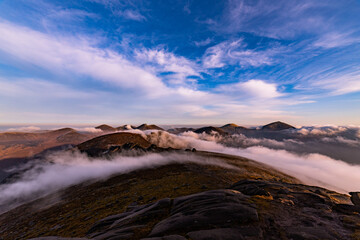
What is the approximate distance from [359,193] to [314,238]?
4035 cm

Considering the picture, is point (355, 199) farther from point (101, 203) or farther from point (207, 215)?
point (101, 203)

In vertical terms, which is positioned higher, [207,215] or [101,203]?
[207,215]

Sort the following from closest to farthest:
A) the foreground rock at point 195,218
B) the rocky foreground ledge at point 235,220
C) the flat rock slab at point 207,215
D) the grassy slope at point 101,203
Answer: the rocky foreground ledge at point 235,220 → the foreground rock at point 195,218 → the flat rock slab at point 207,215 → the grassy slope at point 101,203

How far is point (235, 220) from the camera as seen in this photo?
19.6 meters

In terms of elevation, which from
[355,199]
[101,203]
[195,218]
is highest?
[195,218]

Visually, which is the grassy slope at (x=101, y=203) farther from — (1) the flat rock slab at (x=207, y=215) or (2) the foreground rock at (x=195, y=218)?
(1) the flat rock slab at (x=207, y=215)

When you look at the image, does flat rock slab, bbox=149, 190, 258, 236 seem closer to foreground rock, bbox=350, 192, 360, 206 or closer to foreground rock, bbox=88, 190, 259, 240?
foreground rock, bbox=88, 190, 259, 240

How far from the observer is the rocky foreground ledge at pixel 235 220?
698 inches

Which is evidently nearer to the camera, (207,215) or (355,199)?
(207,215)

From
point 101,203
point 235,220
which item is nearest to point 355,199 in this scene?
point 235,220

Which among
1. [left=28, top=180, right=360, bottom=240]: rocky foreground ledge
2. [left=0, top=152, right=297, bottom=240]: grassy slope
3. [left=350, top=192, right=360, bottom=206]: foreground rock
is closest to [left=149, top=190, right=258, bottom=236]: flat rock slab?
[left=28, top=180, right=360, bottom=240]: rocky foreground ledge

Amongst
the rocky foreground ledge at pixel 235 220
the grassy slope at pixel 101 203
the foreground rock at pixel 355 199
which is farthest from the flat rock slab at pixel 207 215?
the foreground rock at pixel 355 199

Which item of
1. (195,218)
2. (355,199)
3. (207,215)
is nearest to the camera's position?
(195,218)

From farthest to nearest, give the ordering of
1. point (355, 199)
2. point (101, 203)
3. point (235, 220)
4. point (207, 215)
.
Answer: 1. point (101, 203)
2. point (355, 199)
3. point (207, 215)
4. point (235, 220)
